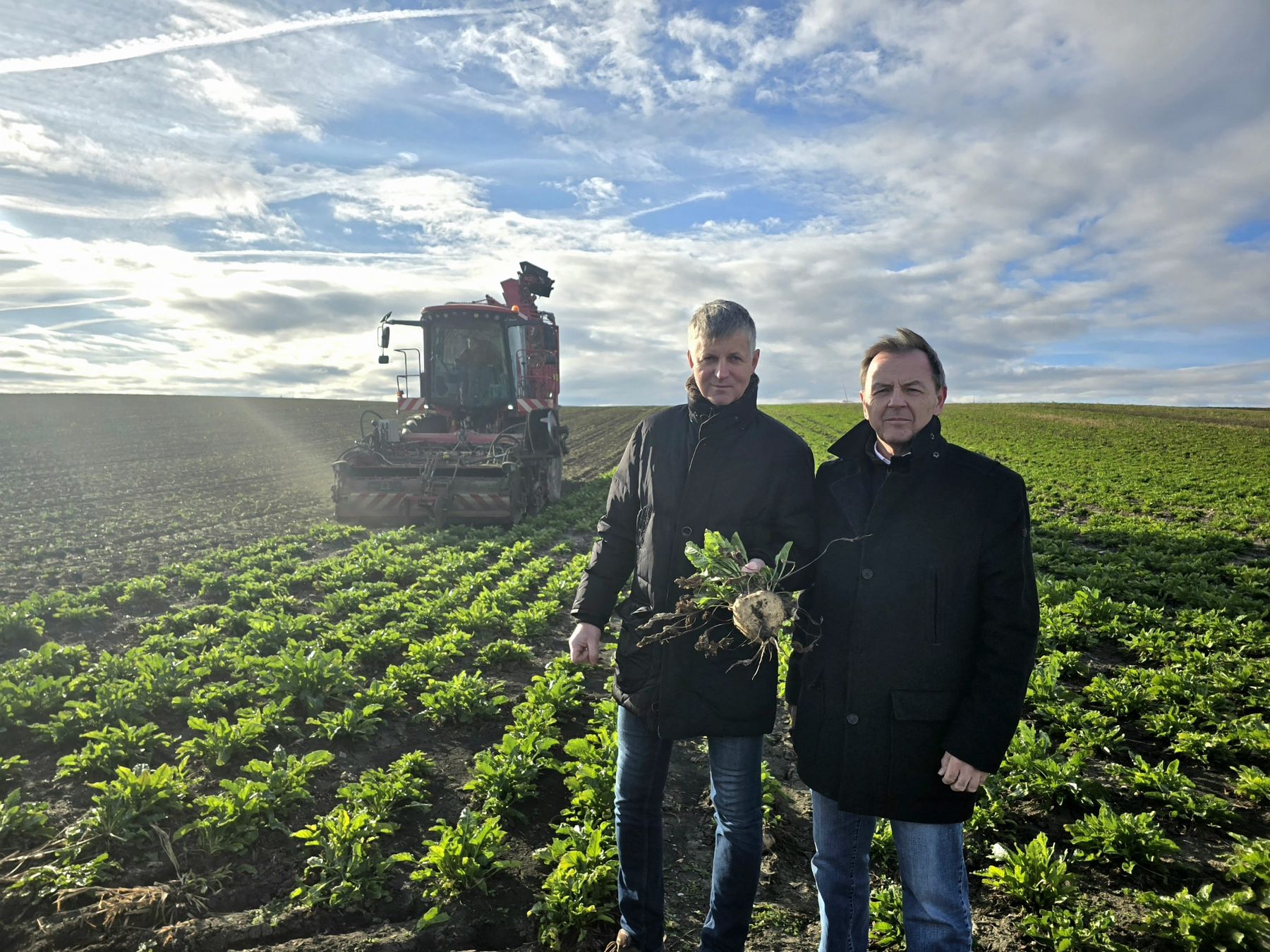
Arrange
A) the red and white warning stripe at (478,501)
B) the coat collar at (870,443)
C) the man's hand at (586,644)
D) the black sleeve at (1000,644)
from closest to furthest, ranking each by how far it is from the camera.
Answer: the black sleeve at (1000,644) → the coat collar at (870,443) → the man's hand at (586,644) → the red and white warning stripe at (478,501)

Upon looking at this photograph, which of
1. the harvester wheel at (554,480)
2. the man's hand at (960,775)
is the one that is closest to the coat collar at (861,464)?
the man's hand at (960,775)

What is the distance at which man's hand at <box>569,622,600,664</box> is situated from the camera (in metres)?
3.09

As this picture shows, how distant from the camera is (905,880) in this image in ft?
8.25

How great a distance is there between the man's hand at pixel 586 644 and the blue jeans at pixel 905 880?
1057 mm

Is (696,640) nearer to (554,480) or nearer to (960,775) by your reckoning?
(960,775)

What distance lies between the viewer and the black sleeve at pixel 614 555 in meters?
3.11

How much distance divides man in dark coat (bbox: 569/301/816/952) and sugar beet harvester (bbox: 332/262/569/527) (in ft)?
34.8

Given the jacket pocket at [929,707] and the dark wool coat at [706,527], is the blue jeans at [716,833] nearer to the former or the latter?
the dark wool coat at [706,527]

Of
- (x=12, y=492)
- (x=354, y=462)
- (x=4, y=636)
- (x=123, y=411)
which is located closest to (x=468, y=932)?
(x=4, y=636)

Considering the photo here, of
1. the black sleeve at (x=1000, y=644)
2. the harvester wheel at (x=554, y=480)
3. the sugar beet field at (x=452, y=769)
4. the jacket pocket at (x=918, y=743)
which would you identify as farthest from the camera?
the harvester wheel at (x=554, y=480)

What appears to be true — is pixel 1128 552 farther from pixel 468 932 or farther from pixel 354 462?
pixel 354 462

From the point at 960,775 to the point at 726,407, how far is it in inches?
59.8

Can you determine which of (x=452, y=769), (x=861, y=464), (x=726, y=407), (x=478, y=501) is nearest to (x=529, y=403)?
(x=478, y=501)

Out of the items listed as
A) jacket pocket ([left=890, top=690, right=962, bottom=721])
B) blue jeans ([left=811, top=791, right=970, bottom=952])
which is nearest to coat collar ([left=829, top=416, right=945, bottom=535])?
jacket pocket ([left=890, top=690, right=962, bottom=721])
